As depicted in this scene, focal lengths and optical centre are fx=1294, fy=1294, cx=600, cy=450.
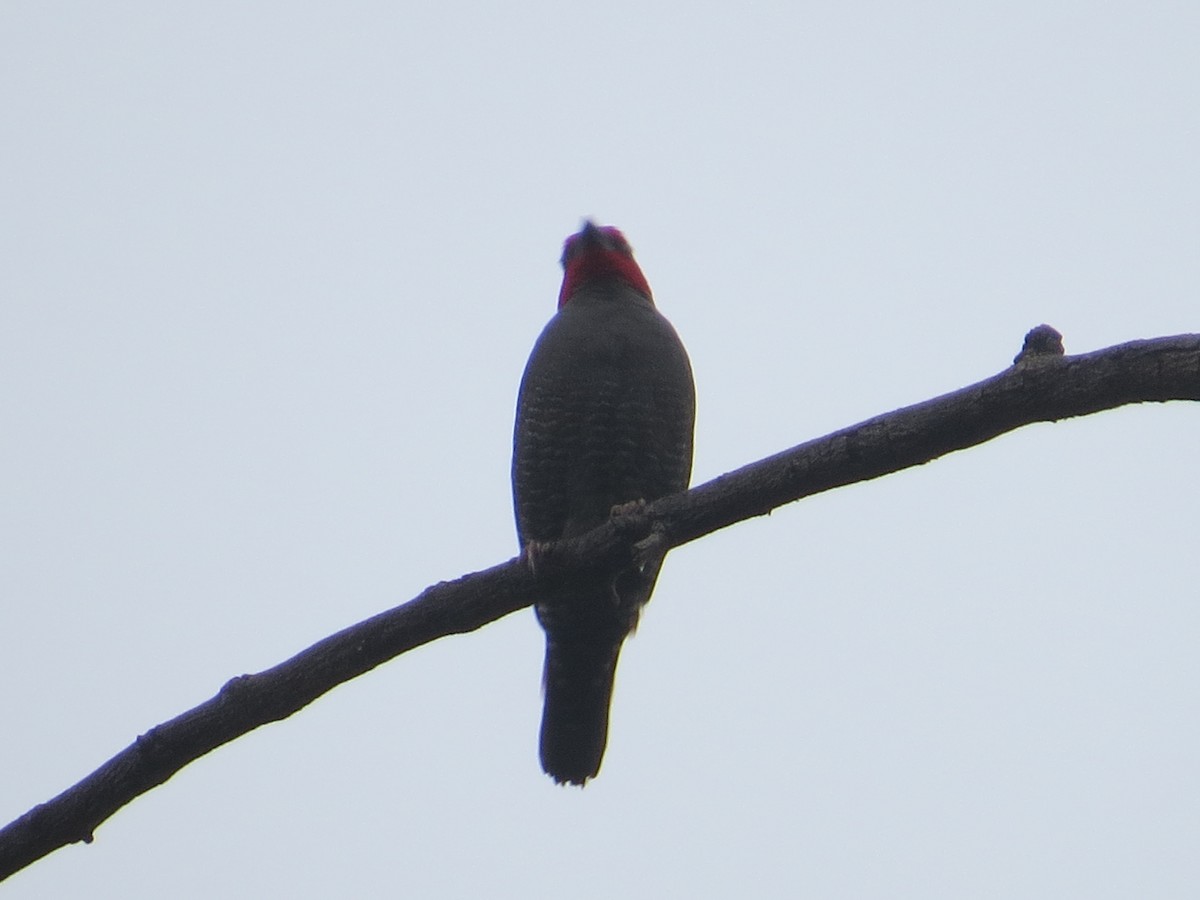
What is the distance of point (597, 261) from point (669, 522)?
2.88 m

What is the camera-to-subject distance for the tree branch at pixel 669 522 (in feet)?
9.91

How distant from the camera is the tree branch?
302cm

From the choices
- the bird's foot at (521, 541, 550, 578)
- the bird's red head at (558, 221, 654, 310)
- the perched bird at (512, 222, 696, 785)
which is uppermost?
the bird's red head at (558, 221, 654, 310)

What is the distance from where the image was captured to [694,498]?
3527 mm

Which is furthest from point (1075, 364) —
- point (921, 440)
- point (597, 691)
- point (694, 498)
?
point (597, 691)

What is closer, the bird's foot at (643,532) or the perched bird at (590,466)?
the bird's foot at (643,532)

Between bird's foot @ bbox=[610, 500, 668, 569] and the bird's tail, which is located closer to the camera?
bird's foot @ bbox=[610, 500, 668, 569]

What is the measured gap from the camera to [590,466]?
5.03 metres

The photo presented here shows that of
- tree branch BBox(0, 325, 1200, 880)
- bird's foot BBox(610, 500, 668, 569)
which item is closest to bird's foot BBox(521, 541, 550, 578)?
tree branch BBox(0, 325, 1200, 880)

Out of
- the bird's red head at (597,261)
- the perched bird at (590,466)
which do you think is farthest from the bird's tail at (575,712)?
the bird's red head at (597,261)

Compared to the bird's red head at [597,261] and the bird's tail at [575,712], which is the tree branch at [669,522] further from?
the bird's red head at [597,261]

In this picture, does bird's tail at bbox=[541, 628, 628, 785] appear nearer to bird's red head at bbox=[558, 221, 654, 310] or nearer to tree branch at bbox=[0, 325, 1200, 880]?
tree branch at bbox=[0, 325, 1200, 880]

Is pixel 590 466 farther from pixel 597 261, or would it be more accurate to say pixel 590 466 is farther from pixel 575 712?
pixel 597 261

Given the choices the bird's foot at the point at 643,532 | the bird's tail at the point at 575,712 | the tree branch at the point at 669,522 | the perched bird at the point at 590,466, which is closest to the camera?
the tree branch at the point at 669,522
